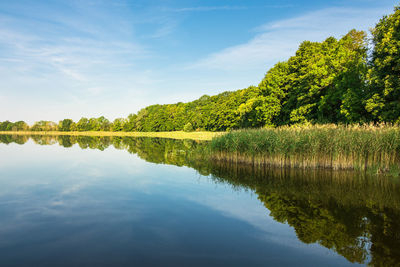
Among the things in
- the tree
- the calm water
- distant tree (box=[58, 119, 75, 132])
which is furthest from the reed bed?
distant tree (box=[58, 119, 75, 132])

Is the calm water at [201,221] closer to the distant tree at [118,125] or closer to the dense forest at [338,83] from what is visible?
the dense forest at [338,83]

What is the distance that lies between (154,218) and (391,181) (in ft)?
38.8

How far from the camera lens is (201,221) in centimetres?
757

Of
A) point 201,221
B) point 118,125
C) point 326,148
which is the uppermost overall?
point 118,125

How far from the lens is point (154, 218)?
771cm

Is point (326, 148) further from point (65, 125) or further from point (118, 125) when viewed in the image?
point (65, 125)

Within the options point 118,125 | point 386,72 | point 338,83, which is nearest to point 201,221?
point 386,72

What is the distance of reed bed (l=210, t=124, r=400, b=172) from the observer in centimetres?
1426

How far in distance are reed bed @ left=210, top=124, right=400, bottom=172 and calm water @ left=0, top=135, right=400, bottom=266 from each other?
1888mm

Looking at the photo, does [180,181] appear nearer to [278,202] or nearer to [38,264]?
[278,202]

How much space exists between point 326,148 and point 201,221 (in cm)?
1087

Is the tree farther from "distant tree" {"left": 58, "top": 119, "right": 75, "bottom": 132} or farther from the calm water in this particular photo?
"distant tree" {"left": 58, "top": 119, "right": 75, "bottom": 132}

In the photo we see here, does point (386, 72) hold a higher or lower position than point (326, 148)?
higher

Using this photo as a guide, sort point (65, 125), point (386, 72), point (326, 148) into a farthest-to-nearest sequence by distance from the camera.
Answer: point (65, 125) → point (386, 72) → point (326, 148)
